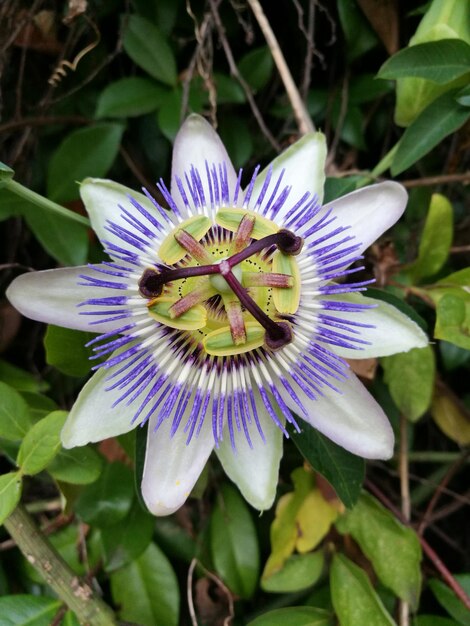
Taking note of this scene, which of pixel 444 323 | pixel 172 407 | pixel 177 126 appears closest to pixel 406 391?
pixel 444 323

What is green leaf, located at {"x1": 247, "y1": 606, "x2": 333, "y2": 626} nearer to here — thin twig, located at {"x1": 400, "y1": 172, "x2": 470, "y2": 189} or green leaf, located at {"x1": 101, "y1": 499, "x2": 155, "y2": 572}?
green leaf, located at {"x1": 101, "y1": 499, "x2": 155, "y2": 572}

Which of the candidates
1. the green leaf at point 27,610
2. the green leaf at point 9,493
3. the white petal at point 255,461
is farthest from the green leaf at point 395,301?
the green leaf at point 27,610

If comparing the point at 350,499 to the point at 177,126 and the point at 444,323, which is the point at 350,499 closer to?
the point at 444,323

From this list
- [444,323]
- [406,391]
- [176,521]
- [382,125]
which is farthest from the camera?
[382,125]

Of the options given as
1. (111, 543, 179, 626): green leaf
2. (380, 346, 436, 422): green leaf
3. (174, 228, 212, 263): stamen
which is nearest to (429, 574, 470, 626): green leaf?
(380, 346, 436, 422): green leaf

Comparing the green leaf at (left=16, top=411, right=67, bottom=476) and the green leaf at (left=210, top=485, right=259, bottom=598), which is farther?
the green leaf at (left=210, top=485, right=259, bottom=598)
